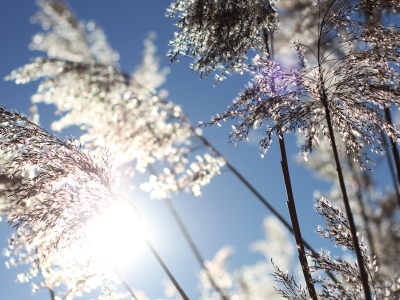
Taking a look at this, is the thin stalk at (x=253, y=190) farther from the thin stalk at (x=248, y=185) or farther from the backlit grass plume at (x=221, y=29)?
the backlit grass plume at (x=221, y=29)

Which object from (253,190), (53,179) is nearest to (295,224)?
(253,190)

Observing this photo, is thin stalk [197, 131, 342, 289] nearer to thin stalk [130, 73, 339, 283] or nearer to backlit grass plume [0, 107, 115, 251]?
thin stalk [130, 73, 339, 283]

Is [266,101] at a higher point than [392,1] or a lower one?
lower

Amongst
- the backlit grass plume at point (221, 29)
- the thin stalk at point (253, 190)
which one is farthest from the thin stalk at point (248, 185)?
the backlit grass plume at point (221, 29)

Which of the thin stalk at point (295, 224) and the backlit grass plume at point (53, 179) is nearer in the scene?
the thin stalk at point (295, 224)

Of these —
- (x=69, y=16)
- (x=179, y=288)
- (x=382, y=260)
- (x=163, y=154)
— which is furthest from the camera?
(x=69, y=16)

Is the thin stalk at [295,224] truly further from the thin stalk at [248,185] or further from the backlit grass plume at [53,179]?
the backlit grass plume at [53,179]

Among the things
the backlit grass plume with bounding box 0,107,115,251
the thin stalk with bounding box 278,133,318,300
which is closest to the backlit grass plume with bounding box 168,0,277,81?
the thin stalk with bounding box 278,133,318,300

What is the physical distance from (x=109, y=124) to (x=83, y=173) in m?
1.99

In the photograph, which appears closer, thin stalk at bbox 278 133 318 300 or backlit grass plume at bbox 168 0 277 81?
thin stalk at bbox 278 133 318 300

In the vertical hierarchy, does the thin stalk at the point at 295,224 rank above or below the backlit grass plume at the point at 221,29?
below

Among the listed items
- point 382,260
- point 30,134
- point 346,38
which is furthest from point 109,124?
point 382,260

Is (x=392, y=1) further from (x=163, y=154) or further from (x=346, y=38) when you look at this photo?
(x=163, y=154)

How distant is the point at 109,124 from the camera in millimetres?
3818
